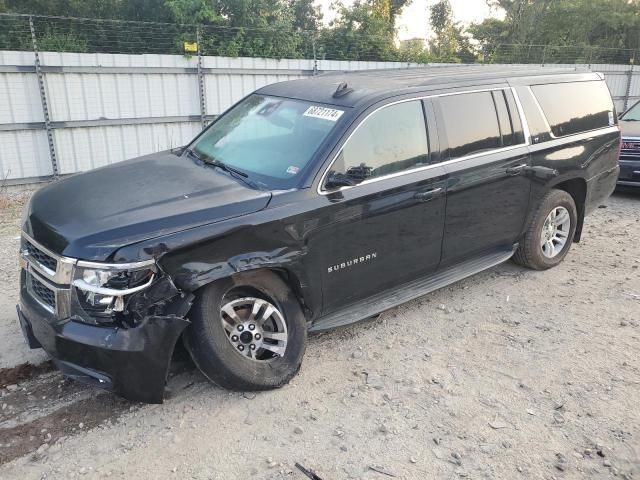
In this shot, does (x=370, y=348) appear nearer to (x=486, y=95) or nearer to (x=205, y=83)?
(x=486, y=95)

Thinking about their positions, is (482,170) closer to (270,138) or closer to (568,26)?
(270,138)

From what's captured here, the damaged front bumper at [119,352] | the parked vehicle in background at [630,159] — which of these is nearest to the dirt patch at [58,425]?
the damaged front bumper at [119,352]

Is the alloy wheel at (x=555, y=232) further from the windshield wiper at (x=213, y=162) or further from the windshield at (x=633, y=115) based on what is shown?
the windshield at (x=633, y=115)

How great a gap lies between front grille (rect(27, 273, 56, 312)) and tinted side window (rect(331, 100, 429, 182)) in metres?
1.91

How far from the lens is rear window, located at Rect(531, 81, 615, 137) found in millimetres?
5203

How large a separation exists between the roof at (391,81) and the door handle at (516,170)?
2.50 feet

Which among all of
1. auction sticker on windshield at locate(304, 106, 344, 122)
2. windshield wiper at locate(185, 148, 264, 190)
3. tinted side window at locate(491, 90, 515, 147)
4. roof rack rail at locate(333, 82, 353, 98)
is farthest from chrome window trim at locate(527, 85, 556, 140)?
windshield wiper at locate(185, 148, 264, 190)

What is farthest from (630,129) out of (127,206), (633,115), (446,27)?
(446,27)

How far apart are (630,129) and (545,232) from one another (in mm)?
4635

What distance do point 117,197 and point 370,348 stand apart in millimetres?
2093

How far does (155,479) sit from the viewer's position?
9.36ft

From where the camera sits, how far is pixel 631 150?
27.5 ft

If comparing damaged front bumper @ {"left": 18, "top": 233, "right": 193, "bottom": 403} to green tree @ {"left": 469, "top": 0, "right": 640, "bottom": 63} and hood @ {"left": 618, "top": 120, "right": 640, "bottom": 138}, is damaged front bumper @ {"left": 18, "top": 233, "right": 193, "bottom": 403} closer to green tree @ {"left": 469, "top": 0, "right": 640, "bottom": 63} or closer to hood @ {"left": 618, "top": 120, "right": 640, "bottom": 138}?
hood @ {"left": 618, "top": 120, "right": 640, "bottom": 138}

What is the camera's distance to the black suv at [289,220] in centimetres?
306
